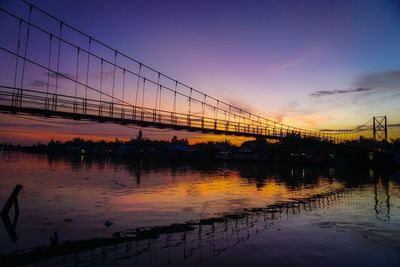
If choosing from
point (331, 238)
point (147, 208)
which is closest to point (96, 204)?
point (147, 208)

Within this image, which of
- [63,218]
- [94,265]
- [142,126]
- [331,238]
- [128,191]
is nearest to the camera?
[94,265]

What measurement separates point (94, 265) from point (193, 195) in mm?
22655

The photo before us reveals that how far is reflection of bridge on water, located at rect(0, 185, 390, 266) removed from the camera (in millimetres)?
15211

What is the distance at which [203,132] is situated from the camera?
43.2 metres

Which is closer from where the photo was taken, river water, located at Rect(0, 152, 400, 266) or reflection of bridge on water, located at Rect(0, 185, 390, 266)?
reflection of bridge on water, located at Rect(0, 185, 390, 266)

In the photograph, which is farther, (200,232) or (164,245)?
(200,232)

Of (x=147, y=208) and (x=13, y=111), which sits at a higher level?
(x=13, y=111)

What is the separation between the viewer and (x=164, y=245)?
685 inches

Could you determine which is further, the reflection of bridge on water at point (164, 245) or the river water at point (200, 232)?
the river water at point (200, 232)

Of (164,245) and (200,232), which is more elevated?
(200,232)

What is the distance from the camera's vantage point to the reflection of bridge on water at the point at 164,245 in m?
15.2

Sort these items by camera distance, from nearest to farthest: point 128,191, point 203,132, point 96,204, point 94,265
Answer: point 94,265
point 96,204
point 128,191
point 203,132

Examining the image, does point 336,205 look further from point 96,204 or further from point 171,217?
point 96,204

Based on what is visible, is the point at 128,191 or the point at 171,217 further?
the point at 128,191
